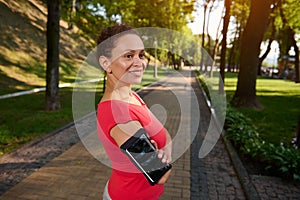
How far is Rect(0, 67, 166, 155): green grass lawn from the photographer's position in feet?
22.4

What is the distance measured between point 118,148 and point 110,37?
625 millimetres

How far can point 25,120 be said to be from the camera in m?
8.64

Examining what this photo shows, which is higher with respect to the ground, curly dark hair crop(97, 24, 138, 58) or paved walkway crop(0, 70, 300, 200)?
curly dark hair crop(97, 24, 138, 58)

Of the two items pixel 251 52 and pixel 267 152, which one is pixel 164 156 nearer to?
pixel 267 152

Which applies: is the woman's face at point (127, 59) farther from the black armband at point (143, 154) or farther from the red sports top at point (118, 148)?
the black armband at point (143, 154)

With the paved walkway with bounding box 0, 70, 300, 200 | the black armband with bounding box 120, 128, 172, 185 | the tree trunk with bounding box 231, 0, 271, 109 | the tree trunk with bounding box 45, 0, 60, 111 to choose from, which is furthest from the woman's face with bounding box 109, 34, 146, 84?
the tree trunk with bounding box 231, 0, 271, 109

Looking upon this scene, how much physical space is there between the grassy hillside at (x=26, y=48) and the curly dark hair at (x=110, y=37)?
13.6 m

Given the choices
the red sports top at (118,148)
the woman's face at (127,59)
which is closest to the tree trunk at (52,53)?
the red sports top at (118,148)

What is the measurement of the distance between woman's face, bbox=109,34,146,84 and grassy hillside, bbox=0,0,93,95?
1374cm

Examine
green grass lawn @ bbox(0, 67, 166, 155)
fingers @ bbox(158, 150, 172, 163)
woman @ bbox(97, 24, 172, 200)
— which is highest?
woman @ bbox(97, 24, 172, 200)

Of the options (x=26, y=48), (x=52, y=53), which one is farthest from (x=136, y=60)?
(x=26, y=48)

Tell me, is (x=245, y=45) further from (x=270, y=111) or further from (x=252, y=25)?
(x=270, y=111)

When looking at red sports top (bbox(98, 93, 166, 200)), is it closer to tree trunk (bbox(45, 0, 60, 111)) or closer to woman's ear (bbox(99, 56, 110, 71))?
woman's ear (bbox(99, 56, 110, 71))

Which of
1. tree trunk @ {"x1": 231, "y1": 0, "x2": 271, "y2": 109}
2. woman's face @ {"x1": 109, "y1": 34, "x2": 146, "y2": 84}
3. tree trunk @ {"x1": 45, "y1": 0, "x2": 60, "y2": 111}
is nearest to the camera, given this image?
woman's face @ {"x1": 109, "y1": 34, "x2": 146, "y2": 84}
